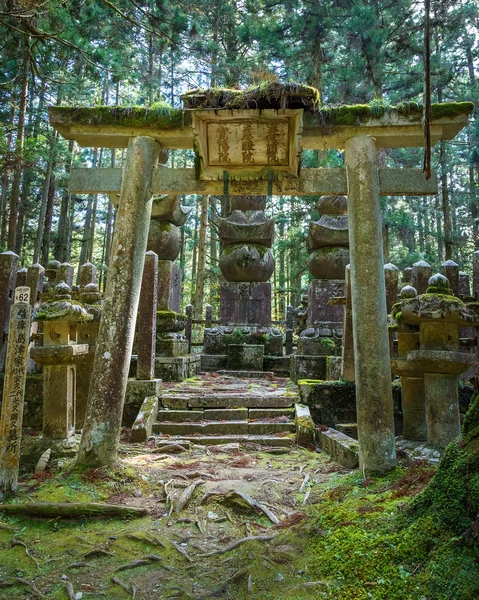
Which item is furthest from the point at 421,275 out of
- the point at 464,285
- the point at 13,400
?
the point at 13,400

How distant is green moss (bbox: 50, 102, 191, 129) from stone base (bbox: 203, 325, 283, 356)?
6386mm

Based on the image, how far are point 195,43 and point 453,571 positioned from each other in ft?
49.6

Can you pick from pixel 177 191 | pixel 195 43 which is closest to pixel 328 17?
pixel 195 43

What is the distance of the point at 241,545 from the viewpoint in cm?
316

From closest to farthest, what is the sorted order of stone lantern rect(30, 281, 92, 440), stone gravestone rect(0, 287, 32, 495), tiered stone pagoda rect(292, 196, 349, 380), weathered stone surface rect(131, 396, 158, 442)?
stone gravestone rect(0, 287, 32, 495) → stone lantern rect(30, 281, 92, 440) → weathered stone surface rect(131, 396, 158, 442) → tiered stone pagoda rect(292, 196, 349, 380)

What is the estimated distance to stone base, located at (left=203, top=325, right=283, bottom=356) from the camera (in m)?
10.8

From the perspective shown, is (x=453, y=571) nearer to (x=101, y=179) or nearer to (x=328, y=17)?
(x=101, y=179)

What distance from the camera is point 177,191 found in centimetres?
546

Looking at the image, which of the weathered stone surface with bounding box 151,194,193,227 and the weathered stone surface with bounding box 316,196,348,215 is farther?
the weathered stone surface with bounding box 316,196,348,215

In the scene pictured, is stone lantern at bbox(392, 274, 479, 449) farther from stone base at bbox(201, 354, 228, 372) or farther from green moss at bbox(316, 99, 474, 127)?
stone base at bbox(201, 354, 228, 372)

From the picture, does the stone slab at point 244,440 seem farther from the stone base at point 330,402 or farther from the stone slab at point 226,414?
the stone base at point 330,402

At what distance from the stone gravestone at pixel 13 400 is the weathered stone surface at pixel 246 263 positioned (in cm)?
734

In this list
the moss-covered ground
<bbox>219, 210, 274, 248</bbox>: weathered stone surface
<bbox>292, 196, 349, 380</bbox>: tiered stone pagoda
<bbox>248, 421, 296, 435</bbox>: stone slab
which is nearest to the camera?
the moss-covered ground

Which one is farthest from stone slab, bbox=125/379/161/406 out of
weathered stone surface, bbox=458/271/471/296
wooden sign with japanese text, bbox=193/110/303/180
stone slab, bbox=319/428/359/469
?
weathered stone surface, bbox=458/271/471/296
